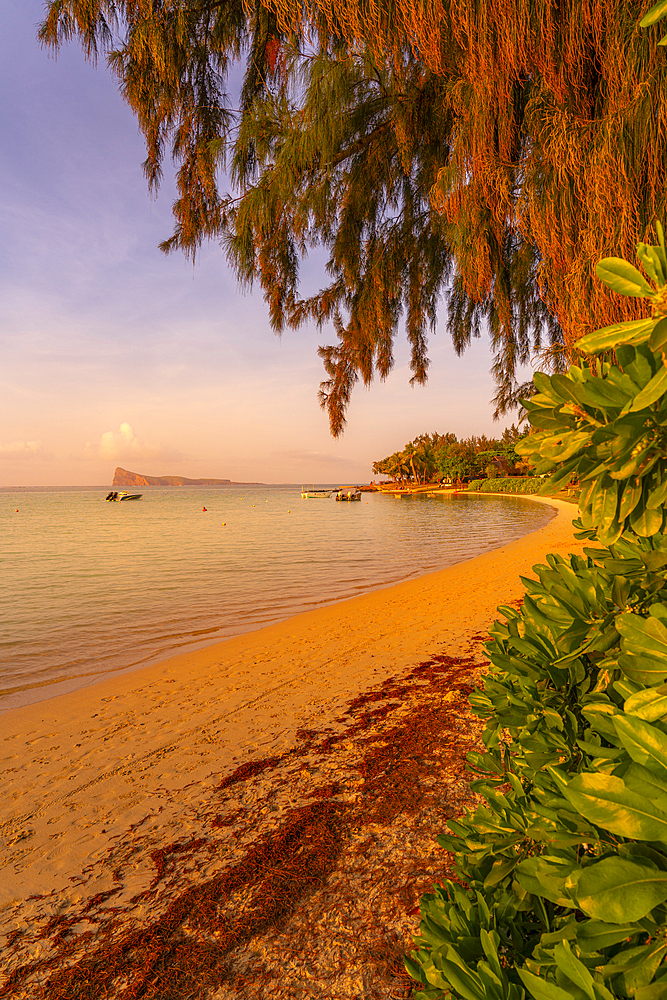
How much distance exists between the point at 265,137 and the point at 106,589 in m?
11.1

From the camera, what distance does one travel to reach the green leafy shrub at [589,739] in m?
0.43

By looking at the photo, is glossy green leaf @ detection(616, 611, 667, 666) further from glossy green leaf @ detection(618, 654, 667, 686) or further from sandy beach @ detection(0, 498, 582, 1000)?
sandy beach @ detection(0, 498, 582, 1000)

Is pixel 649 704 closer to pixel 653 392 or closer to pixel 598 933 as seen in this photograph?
pixel 598 933

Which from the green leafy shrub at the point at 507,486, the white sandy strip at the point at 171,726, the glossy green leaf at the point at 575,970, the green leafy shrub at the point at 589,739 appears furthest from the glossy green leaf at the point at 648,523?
the green leafy shrub at the point at 507,486

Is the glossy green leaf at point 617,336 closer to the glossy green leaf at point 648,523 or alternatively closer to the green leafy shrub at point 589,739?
the green leafy shrub at point 589,739

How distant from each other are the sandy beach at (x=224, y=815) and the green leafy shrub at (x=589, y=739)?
1.22 meters

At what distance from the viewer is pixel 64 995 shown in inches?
69.9

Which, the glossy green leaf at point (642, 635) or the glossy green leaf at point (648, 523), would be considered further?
the glossy green leaf at point (648, 523)

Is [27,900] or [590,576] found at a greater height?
[590,576]

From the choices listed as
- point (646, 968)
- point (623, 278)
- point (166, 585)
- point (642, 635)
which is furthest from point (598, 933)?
point (166, 585)

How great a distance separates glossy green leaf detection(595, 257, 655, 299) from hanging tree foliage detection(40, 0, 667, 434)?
1951mm

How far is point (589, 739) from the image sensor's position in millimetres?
786

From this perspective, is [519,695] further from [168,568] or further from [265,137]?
[168,568]

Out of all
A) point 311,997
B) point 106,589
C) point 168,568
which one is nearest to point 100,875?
point 311,997
